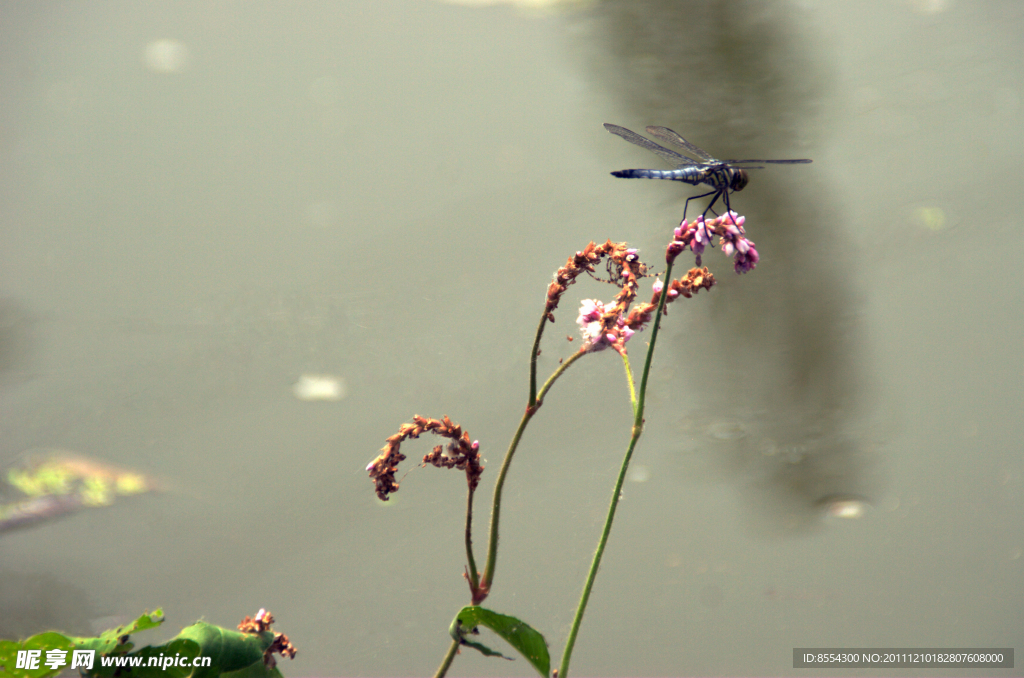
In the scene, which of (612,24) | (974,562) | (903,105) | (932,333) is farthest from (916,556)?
(612,24)

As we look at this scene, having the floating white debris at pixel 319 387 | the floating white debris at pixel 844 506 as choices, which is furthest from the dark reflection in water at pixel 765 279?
the floating white debris at pixel 319 387

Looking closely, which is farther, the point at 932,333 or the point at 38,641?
the point at 932,333

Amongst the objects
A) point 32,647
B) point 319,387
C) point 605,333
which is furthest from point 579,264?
point 319,387

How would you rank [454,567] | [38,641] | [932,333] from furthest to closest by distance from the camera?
[932,333] < [454,567] < [38,641]

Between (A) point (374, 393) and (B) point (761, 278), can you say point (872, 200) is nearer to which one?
(B) point (761, 278)

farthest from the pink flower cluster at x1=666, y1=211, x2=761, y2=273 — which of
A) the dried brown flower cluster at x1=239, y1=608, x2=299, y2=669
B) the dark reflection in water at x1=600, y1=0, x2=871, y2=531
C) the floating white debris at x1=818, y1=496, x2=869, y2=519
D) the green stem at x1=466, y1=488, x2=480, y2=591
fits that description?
the floating white debris at x1=818, y1=496, x2=869, y2=519

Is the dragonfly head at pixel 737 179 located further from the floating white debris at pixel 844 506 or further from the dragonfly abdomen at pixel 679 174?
the floating white debris at pixel 844 506

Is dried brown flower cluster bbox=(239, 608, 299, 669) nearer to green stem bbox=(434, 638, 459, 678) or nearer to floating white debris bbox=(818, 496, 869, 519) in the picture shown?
green stem bbox=(434, 638, 459, 678)
